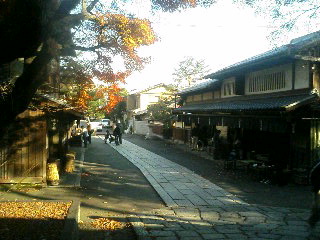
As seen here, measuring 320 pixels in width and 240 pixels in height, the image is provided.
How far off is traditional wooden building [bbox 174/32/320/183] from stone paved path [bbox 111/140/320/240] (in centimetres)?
399

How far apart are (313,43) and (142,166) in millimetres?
10007

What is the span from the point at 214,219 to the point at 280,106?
607 centimetres

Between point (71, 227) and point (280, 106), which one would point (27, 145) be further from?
point (280, 106)

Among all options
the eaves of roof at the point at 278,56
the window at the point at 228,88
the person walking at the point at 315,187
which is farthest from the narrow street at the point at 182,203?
the window at the point at 228,88

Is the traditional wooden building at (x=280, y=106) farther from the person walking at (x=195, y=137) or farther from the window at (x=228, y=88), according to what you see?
the person walking at (x=195, y=137)

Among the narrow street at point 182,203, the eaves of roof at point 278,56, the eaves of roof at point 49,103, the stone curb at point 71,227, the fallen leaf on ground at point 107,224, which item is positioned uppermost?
the eaves of roof at point 278,56

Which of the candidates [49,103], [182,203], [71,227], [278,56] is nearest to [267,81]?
[278,56]

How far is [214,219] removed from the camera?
26.9 ft

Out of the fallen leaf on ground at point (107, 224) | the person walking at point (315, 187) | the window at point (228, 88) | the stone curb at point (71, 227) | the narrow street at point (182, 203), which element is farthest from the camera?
the window at point (228, 88)

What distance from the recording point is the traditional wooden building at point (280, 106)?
1288 cm

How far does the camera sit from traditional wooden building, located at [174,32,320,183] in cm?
1288

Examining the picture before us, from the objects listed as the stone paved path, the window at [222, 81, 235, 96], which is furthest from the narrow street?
the window at [222, 81, 235, 96]

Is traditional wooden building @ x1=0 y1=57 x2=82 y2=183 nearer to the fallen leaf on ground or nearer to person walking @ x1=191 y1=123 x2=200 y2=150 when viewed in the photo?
the fallen leaf on ground

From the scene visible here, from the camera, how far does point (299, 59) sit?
44.4 feet
